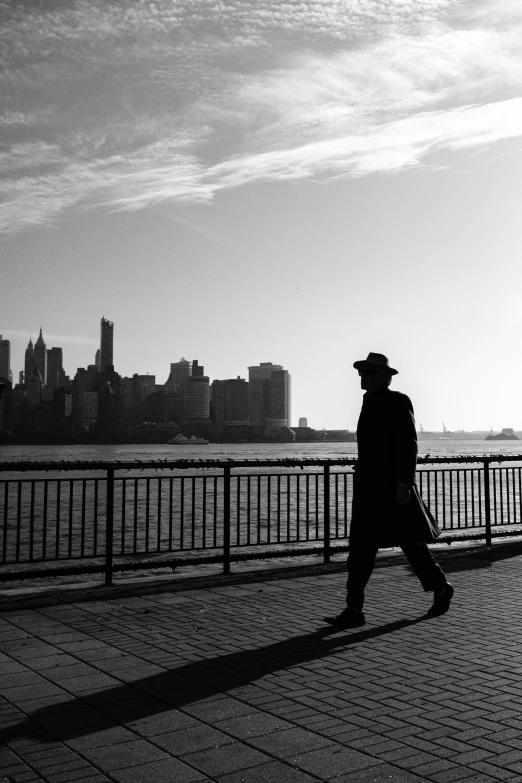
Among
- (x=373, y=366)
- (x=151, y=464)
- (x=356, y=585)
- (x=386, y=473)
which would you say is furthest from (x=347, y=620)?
(x=151, y=464)

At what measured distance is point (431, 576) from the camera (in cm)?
680

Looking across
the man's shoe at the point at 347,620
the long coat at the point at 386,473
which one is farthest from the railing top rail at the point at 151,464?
the man's shoe at the point at 347,620

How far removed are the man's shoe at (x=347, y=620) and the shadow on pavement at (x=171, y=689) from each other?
0.74 feet

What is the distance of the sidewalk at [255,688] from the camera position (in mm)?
3598

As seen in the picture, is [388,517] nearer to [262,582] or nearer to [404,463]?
[404,463]

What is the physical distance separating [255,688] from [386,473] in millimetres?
2418

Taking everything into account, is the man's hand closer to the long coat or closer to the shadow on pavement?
→ the long coat

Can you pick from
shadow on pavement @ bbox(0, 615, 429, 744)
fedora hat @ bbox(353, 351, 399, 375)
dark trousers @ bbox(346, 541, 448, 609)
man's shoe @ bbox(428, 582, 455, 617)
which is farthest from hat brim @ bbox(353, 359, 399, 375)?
shadow on pavement @ bbox(0, 615, 429, 744)

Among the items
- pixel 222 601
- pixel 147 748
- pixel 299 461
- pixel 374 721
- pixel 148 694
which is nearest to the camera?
pixel 147 748

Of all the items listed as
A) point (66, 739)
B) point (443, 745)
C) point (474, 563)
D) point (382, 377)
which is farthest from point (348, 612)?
point (474, 563)

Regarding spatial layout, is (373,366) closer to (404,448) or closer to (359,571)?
(404,448)

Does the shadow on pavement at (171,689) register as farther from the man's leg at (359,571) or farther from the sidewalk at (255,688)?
the man's leg at (359,571)

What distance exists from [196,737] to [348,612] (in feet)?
8.81

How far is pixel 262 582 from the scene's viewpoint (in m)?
8.59
